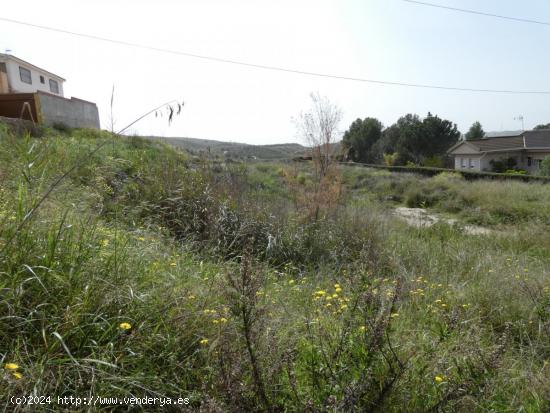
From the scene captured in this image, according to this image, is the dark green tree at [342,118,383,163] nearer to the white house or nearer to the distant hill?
the distant hill

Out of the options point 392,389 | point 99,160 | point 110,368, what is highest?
point 99,160

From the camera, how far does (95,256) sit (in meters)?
2.04

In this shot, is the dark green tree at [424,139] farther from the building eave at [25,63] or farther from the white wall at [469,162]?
the building eave at [25,63]

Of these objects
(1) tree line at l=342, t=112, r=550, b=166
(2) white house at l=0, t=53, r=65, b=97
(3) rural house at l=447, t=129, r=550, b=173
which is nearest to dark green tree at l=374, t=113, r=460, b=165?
(1) tree line at l=342, t=112, r=550, b=166

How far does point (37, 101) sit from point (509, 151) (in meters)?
37.8

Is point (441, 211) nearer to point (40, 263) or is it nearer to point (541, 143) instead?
point (40, 263)

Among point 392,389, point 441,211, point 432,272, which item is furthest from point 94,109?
point 392,389

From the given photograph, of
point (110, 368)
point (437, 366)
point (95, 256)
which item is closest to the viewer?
point (110, 368)

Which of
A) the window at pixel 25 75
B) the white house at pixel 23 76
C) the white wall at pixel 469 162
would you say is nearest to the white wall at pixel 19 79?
the white house at pixel 23 76

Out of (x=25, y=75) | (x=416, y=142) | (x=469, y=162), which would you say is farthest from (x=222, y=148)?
(x=416, y=142)

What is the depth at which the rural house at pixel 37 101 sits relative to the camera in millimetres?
11570

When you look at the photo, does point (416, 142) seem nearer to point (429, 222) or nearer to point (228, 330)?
point (429, 222)

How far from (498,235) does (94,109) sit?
61.1 feet

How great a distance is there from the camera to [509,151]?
113ft
